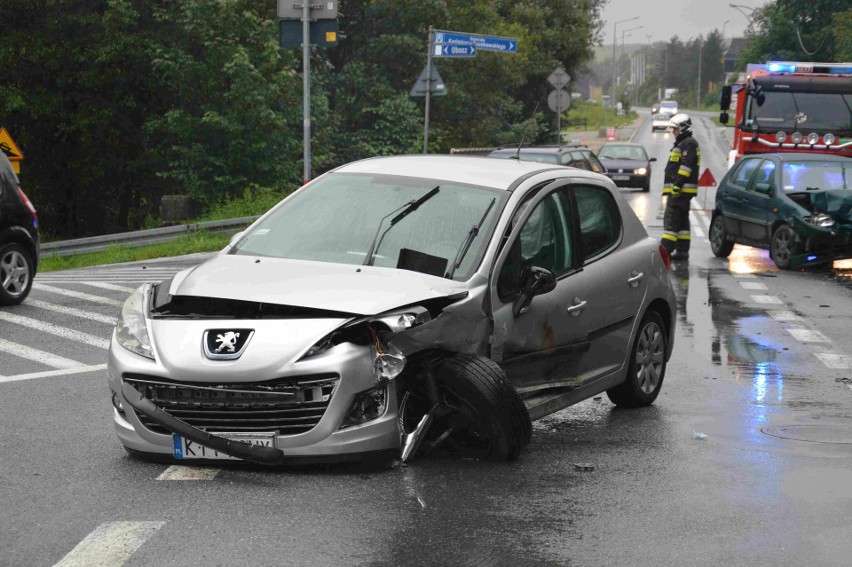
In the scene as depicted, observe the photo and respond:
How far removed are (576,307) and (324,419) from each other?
2061 mm

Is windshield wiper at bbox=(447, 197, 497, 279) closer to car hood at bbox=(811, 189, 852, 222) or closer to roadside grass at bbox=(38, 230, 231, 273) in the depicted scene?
car hood at bbox=(811, 189, 852, 222)

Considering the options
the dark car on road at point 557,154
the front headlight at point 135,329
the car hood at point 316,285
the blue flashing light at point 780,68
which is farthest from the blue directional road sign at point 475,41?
the front headlight at point 135,329

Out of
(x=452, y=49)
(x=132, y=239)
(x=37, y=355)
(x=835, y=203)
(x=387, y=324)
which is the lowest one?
(x=132, y=239)

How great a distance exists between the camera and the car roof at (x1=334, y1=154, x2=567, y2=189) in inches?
292

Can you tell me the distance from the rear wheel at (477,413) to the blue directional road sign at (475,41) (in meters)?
22.1

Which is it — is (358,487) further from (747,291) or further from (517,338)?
(747,291)

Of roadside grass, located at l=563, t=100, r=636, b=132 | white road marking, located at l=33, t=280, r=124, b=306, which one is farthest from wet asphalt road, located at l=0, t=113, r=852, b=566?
roadside grass, located at l=563, t=100, r=636, b=132

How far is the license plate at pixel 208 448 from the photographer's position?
5988mm

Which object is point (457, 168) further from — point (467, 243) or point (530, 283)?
point (530, 283)

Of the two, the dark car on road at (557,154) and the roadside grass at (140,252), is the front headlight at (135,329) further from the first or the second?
the dark car on road at (557,154)

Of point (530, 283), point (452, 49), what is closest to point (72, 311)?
point (530, 283)

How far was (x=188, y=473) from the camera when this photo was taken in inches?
245

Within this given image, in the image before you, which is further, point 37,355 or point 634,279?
point 37,355

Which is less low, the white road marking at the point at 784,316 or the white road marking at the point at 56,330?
the white road marking at the point at 56,330
